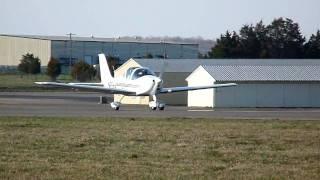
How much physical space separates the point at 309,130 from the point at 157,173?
40.6ft

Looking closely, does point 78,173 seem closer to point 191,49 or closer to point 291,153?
point 291,153

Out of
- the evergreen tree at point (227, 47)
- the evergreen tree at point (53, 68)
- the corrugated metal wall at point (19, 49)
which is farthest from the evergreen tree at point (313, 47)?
the corrugated metal wall at point (19, 49)

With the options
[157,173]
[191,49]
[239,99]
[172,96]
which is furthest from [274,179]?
[191,49]

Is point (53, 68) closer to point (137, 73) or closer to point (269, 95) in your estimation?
point (269, 95)

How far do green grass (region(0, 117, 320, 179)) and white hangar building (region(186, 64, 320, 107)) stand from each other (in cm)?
2813

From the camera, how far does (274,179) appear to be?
1340cm

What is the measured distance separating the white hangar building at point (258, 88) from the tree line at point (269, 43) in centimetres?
4683

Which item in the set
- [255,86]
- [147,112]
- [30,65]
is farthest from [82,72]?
[147,112]

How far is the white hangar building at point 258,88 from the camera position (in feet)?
177

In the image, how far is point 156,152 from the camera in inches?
679

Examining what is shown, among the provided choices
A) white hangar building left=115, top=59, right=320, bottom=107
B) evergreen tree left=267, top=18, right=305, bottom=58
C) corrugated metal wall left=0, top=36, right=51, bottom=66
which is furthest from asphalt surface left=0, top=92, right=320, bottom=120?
corrugated metal wall left=0, top=36, right=51, bottom=66

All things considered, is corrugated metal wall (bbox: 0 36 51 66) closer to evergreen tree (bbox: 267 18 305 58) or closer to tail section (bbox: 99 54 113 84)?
evergreen tree (bbox: 267 18 305 58)

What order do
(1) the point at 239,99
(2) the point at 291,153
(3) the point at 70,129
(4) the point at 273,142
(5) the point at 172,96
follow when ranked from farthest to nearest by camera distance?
1. (5) the point at 172,96
2. (1) the point at 239,99
3. (3) the point at 70,129
4. (4) the point at 273,142
5. (2) the point at 291,153

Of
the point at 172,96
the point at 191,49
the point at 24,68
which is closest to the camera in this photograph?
the point at 172,96
